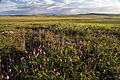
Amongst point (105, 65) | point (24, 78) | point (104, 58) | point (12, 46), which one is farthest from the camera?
point (12, 46)

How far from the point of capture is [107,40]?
7.69m

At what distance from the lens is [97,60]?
17.0 ft

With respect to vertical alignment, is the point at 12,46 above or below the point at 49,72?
above

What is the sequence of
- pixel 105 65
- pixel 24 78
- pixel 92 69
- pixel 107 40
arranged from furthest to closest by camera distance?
pixel 107 40 < pixel 105 65 < pixel 92 69 < pixel 24 78

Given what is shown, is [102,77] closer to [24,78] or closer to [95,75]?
[95,75]

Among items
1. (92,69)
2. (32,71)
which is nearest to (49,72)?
(32,71)

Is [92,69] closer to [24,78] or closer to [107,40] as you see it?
[24,78]

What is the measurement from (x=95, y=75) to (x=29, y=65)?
267 cm

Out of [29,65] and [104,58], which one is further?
[104,58]

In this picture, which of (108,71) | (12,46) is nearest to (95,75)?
(108,71)

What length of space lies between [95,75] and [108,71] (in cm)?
76

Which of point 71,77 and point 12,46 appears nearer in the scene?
point 71,77

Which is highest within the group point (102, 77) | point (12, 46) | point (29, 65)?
point (12, 46)

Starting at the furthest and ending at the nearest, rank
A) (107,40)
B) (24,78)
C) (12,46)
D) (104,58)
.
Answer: (107,40) → (12,46) → (104,58) → (24,78)
